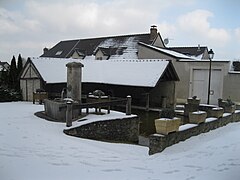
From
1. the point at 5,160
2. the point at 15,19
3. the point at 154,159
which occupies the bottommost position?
the point at 154,159

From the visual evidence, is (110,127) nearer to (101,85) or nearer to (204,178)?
(204,178)

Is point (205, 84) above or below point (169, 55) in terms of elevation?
below

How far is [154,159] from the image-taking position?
5.34 m

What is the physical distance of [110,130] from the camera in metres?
8.36

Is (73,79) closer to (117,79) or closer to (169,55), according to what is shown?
(117,79)

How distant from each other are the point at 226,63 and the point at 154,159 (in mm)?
12048

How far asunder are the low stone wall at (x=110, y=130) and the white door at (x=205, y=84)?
8788 mm

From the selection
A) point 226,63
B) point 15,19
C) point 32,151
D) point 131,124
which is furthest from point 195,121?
point 226,63

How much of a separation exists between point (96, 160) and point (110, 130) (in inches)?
142

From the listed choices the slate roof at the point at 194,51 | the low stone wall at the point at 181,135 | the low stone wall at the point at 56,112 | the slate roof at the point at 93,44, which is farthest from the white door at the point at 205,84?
the low stone wall at the point at 56,112

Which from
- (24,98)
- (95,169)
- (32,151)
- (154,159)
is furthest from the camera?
(24,98)

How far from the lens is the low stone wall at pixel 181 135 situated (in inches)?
233

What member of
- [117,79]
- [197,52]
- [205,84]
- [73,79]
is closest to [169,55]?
[205,84]

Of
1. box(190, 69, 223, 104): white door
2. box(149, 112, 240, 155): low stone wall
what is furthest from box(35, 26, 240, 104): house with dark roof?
box(149, 112, 240, 155): low stone wall
